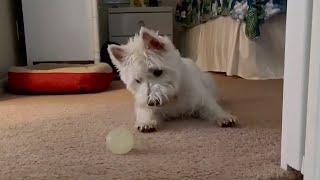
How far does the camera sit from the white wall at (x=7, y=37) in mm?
2803

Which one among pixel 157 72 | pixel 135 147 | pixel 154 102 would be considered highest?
pixel 157 72

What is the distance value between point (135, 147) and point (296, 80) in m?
0.58

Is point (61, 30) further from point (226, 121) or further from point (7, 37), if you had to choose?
point (226, 121)

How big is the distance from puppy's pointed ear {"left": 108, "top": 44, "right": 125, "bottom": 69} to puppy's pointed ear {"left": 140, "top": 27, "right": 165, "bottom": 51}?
0.36 feet

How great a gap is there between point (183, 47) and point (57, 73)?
5.73ft

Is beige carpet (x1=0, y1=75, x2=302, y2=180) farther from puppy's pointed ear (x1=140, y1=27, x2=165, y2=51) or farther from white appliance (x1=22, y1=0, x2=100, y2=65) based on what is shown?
white appliance (x1=22, y1=0, x2=100, y2=65)

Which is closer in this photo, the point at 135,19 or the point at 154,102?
the point at 154,102

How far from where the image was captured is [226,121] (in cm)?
153

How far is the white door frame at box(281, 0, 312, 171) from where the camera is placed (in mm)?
942

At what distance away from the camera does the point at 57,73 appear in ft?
8.04

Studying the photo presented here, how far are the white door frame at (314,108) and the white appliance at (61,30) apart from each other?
86.2 inches

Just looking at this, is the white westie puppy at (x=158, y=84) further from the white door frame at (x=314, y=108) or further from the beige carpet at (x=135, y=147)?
the white door frame at (x=314, y=108)

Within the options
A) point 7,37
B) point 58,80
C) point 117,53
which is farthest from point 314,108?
point 7,37

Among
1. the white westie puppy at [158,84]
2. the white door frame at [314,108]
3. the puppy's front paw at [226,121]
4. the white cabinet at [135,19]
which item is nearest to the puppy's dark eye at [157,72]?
the white westie puppy at [158,84]
